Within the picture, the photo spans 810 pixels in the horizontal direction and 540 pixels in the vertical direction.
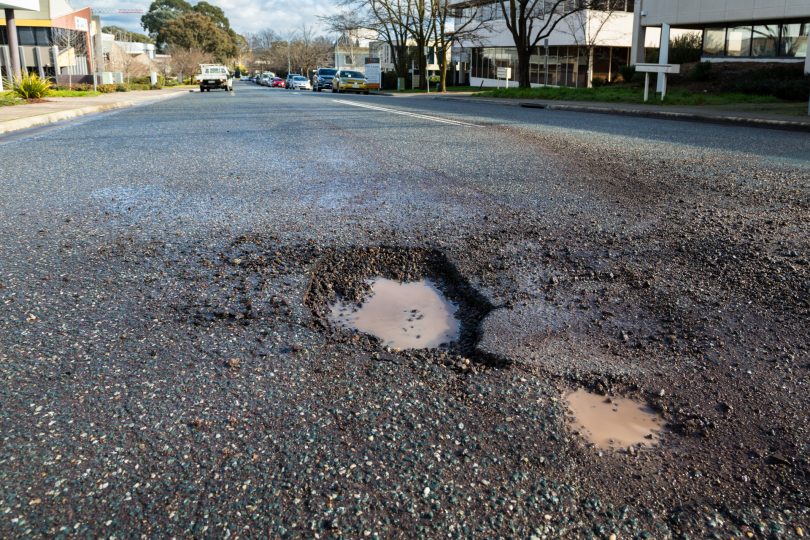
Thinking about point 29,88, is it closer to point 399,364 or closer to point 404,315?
point 404,315

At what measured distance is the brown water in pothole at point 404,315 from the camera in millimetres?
3502

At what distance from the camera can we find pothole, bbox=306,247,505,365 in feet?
11.3

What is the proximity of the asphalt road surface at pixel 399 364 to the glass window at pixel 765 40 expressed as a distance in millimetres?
30806

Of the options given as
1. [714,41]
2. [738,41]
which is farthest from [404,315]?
[714,41]

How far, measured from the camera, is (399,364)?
3074mm

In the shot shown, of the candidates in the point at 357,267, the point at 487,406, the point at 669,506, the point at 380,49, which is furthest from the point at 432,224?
the point at 380,49

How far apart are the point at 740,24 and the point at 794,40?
2719 millimetres

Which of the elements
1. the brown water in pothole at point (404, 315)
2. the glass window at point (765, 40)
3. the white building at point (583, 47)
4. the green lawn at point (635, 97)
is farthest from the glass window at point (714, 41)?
the brown water in pothole at point (404, 315)

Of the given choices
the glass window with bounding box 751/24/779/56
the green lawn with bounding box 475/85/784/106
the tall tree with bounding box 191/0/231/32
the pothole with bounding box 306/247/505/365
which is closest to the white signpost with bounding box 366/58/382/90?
the green lawn with bounding box 475/85/784/106

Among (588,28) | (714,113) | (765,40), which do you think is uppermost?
(588,28)

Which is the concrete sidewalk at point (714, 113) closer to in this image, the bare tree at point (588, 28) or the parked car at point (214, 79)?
the bare tree at point (588, 28)

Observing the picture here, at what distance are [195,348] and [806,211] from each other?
5.25 metres

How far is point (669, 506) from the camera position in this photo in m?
2.10

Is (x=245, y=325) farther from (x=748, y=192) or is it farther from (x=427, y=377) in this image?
(x=748, y=192)
